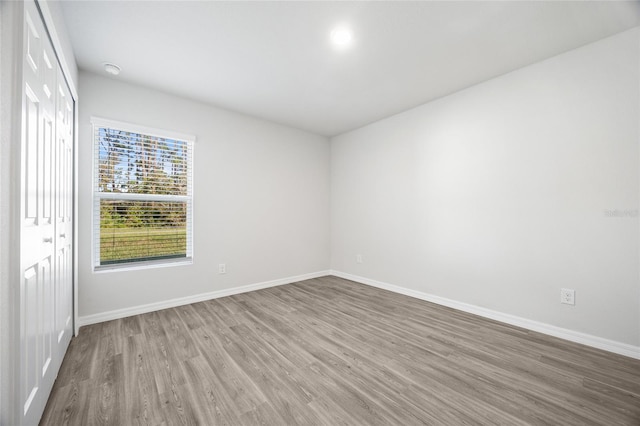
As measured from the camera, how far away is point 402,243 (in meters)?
3.76

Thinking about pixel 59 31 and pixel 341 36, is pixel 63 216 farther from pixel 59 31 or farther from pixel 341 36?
pixel 341 36

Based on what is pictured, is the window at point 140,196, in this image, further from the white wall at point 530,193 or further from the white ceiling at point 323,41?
the white wall at point 530,193

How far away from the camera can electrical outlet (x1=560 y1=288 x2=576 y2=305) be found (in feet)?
7.65

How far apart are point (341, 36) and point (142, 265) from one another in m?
3.20

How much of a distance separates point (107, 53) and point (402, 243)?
3.93 m

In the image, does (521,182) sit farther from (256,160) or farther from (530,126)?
(256,160)

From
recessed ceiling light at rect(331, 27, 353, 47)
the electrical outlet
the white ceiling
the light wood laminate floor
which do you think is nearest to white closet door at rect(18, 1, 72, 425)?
the light wood laminate floor

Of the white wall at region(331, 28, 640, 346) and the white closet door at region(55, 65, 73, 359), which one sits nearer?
the white closet door at region(55, 65, 73, 359)

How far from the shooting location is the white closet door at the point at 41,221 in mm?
1135

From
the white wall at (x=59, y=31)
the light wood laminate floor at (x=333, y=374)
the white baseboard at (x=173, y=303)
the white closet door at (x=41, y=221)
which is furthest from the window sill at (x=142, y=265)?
the white wall at (x=59, y=31)

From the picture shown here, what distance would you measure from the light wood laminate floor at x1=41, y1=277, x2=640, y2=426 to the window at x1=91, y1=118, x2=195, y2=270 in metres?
0.74

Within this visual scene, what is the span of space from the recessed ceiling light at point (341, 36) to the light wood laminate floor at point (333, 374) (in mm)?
2625

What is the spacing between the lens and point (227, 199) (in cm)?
362

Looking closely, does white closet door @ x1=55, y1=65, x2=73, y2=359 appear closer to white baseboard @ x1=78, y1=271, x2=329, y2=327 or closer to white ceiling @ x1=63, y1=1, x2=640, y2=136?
white baseboard @ x1=78, y1=271, x2=329, y2=327
